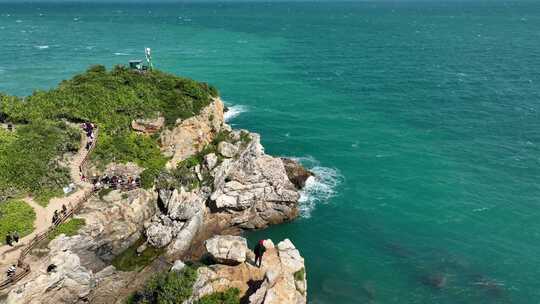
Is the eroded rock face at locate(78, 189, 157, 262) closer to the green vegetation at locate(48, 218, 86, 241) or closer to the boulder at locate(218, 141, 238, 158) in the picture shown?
the green vegetation at locate(48, 218, 86, 241)

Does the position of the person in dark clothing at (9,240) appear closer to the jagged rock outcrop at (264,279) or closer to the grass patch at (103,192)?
the grass patch at (103,192)

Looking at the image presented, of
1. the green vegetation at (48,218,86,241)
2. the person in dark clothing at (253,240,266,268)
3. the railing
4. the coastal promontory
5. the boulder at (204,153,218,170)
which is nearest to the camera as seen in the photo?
the railing

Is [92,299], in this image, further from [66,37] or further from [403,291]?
[66,37]

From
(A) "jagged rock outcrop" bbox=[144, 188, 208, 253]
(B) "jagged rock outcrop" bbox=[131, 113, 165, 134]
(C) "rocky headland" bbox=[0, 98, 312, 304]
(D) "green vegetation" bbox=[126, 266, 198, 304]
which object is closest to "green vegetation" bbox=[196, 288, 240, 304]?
(C) "rocky headland" bbox=[0, 98, 312, 304]

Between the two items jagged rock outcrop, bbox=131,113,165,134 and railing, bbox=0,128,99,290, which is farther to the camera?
jagged rock outcrop, bbox=131,113,165,134

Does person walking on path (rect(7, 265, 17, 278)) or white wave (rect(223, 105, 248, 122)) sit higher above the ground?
white wave (rect(223, 105, 248, 122))

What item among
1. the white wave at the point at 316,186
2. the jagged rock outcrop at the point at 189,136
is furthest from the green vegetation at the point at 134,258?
the white wave at the point at 316,186
